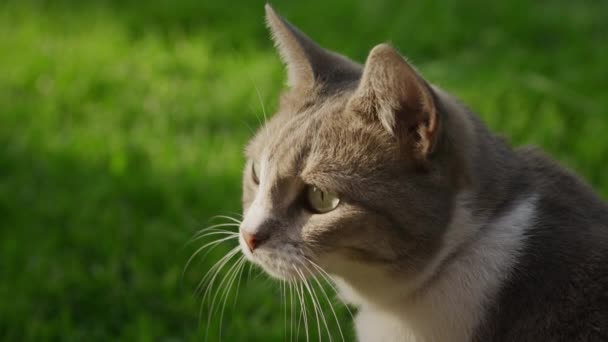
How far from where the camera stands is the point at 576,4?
547 cm

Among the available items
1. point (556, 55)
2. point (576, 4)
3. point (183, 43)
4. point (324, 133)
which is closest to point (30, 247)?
point (324, 133)

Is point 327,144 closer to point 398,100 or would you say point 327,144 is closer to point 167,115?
point 398,100

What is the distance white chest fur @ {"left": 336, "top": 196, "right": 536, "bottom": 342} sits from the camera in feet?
7.11

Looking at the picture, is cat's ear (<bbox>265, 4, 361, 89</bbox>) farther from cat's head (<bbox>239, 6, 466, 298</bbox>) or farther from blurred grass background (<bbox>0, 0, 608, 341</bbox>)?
blurred grass background (<bbox>0, 0, 608, 341</bbox>)

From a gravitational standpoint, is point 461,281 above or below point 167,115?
below

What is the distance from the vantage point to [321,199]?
2205 mm

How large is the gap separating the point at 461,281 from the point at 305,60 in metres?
0.79

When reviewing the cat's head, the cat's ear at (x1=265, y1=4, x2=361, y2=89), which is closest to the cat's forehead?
the cat's head

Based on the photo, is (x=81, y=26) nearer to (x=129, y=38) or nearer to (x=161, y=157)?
(x=129, y=38)

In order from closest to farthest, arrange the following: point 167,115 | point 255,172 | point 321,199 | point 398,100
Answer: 1. point 398,100
2. point 321,199
3. point 255,172
4. point 167,115

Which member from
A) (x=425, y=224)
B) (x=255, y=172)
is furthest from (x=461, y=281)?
(x=255, y=172)

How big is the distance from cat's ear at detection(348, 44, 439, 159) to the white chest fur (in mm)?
239

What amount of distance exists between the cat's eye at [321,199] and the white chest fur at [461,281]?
0.78ft

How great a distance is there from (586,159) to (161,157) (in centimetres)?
192
